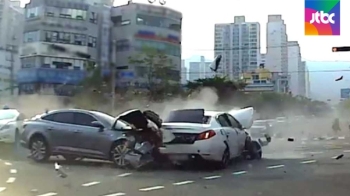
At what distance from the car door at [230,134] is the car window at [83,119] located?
2.38 m

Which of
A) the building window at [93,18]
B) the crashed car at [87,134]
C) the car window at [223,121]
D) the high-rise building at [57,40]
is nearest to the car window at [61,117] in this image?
the crashed car at [87,134]

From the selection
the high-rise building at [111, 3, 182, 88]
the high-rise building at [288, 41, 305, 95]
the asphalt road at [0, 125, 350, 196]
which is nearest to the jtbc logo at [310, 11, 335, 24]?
the high-rise building at [288, 41, 305, 95]

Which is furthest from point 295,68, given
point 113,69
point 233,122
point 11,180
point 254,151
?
point 11,180

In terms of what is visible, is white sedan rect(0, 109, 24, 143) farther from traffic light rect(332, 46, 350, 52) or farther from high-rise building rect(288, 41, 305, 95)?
traffic light rect(332, 46, 350, 52)

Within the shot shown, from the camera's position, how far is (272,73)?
59.4 ft

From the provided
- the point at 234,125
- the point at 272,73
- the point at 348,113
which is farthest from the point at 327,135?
the point at 234,125

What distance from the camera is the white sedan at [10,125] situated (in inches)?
516

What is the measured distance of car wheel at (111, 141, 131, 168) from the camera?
1049 centimetres

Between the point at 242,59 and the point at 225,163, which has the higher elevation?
the point at 242,59

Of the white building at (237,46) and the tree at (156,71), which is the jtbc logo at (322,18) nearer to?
the white building at (237,46)

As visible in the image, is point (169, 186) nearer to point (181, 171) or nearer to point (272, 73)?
point (181, 171)

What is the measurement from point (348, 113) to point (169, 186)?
17.5 meters

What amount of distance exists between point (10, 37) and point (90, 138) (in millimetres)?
3966

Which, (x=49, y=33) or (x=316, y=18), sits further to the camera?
(x=316, y=18)
